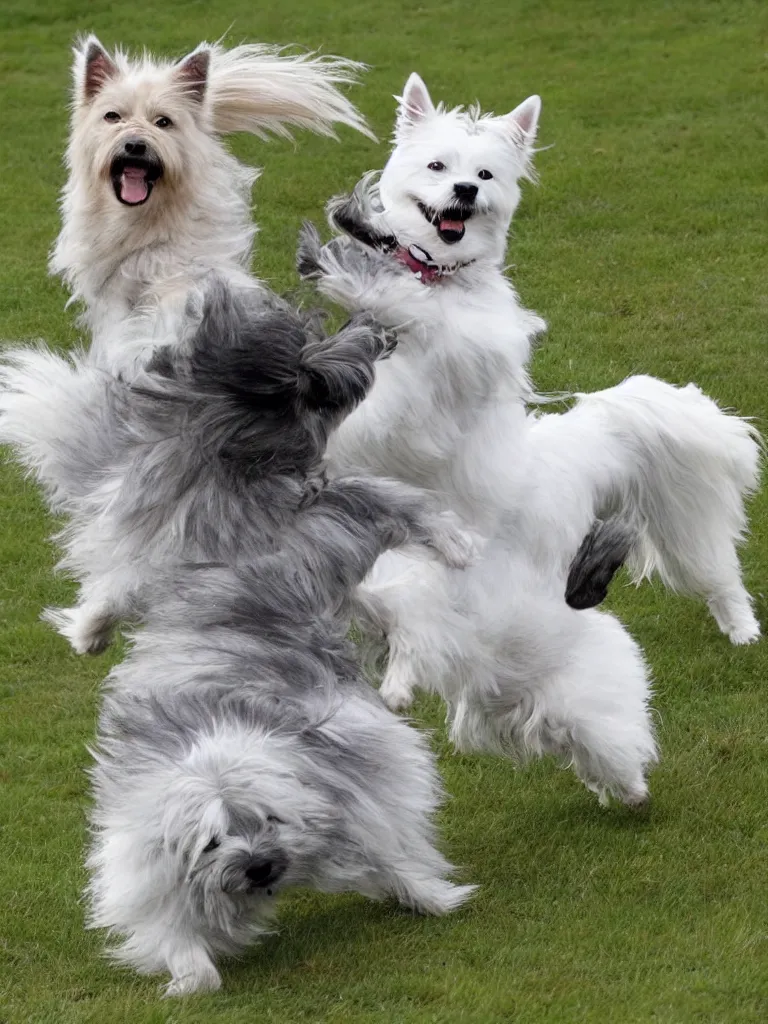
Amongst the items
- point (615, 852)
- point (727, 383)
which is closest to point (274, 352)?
point (615, 852)

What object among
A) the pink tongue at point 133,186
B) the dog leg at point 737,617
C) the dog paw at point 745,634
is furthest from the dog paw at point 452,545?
the dog paw at point 745,634

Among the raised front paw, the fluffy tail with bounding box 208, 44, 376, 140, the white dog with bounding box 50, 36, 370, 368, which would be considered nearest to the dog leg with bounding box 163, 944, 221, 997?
the raised front paw

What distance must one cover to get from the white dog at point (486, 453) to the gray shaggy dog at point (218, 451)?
0.53m

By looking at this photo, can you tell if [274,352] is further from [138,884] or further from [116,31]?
[116,31]

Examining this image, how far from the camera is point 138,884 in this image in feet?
15.1

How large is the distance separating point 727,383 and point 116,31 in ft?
33.5

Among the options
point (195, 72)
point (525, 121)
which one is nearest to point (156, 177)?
point (195, 72)

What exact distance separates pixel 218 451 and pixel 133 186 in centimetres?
180

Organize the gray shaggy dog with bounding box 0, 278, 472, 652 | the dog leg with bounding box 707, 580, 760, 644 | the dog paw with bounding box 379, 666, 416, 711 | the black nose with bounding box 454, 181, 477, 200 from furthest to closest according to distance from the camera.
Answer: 1. the dog leg with bounding box 707, 580, 760, 644
2. the black nose with bounding box 454, 181, 477, 200
3. the dog paw with bounding box 379, 666, 416, 711
4. the gray shaggy dog with bounding box 0, 278, 472, 652

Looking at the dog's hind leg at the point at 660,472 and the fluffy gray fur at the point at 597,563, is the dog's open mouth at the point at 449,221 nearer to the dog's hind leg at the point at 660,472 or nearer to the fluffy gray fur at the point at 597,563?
the dog's hind leg at the point at 660,472

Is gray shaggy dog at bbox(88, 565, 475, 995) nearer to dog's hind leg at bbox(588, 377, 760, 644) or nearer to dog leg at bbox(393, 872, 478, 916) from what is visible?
dog leg at bbox(393, 872, 478, 916)

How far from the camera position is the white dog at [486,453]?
552 cm

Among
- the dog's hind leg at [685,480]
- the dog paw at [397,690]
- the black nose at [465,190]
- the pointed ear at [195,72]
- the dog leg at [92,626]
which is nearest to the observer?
the dog leg at [92,626]

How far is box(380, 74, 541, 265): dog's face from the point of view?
560 cm
